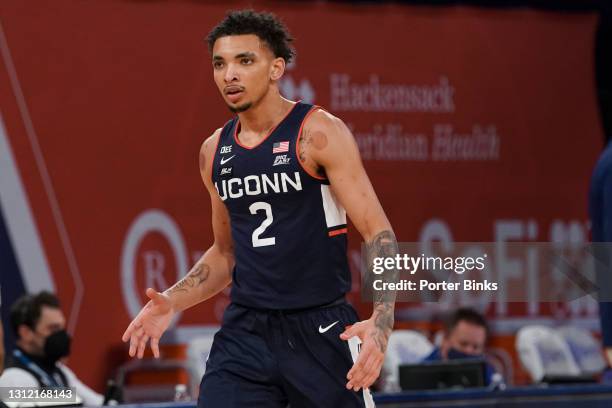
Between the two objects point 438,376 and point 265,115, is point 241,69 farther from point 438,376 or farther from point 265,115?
point 438,376

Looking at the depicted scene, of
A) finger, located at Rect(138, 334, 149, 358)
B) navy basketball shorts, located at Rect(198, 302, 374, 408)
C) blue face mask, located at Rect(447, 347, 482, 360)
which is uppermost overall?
finger, located at Rect(138, 334, 149, 358)

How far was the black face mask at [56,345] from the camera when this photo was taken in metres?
6.61

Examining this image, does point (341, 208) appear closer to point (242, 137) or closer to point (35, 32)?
point (242, 137)

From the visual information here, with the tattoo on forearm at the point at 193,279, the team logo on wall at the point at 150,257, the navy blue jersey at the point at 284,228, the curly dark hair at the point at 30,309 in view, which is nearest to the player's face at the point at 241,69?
the navy blue jersey at the point at 284,228

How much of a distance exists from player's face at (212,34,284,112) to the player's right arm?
10.9 inches

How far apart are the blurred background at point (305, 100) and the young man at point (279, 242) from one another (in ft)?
14.4

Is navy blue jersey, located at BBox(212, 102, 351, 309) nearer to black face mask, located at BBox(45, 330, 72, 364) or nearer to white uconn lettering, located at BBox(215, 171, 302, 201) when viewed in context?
white uconn lettering, located at BBox(215, 171, 302, 201)

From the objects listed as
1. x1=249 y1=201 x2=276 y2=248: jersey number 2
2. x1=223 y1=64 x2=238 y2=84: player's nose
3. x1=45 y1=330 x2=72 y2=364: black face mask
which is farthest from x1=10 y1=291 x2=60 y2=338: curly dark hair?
x1=223 y1=64 x2=238 y2=84: player's nose

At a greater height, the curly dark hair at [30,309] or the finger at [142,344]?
the finger at [142,344]

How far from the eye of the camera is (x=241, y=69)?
13.5ft

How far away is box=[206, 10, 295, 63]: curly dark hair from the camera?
415 cm

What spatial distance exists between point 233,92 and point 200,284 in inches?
28.0

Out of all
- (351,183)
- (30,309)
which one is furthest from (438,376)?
(351,183)

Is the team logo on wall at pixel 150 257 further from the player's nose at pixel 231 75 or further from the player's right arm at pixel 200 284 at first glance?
the player's nose at pixel 231 75
